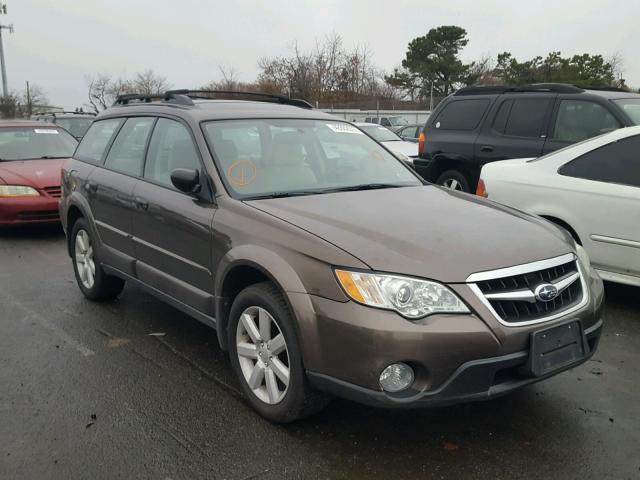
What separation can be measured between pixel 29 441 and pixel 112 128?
9.42 ft

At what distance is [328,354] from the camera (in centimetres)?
271

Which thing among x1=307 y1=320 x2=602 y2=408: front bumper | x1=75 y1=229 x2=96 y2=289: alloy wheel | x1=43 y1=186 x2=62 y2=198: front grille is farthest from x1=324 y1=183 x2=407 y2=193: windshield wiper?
x1=43 y1=186 x2=62 y2=198: front grille

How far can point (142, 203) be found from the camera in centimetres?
416

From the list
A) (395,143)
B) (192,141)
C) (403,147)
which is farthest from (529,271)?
(395,143)

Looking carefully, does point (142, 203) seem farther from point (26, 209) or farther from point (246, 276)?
point (26, 209)

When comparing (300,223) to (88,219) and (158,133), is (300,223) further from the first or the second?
(88,219)

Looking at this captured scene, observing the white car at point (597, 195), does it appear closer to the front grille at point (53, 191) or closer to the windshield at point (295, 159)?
the windshield at point (295, 159)

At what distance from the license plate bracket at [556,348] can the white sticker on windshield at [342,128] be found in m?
2.29

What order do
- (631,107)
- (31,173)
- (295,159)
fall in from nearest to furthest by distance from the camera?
(295,159) < (631,107) < (31,173)

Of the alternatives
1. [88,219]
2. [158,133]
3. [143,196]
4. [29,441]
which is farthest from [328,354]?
[88,219]

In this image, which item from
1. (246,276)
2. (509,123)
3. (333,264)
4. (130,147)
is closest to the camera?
(333,264)

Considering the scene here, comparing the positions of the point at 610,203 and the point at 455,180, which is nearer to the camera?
the point at 610,203

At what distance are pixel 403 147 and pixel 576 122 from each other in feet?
19.7

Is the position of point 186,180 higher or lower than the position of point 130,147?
lower
